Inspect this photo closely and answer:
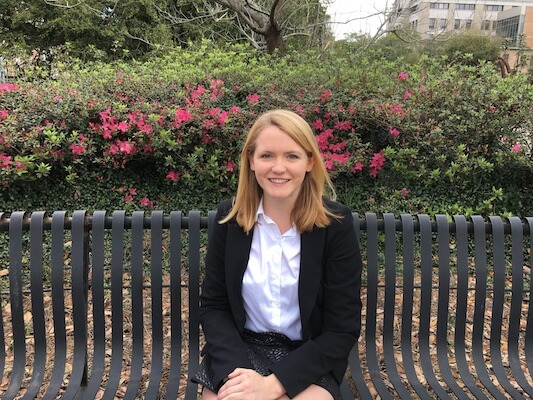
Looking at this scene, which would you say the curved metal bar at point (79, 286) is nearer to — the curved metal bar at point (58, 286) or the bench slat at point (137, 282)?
the curved metal bar at point (58, 286)

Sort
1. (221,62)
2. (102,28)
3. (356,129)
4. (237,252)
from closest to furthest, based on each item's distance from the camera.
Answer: (237,252) → (356,129) → (221,62) → (102,28)

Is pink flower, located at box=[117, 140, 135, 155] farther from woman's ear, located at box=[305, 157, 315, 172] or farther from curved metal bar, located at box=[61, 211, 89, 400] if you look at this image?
woman's ear, located at box=[305, 157, 315, 172]

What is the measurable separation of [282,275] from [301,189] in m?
0.37

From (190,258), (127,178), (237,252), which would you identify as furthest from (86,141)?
(237,252)

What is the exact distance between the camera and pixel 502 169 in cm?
420

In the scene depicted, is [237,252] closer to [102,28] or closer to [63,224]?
[63,224]

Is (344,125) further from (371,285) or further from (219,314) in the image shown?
(219,314)

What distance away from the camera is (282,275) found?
186cm

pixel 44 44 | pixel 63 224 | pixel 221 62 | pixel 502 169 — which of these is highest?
pixel 44 44

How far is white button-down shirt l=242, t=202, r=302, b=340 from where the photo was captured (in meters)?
1.85

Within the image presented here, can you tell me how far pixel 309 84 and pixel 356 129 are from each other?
0.74 m

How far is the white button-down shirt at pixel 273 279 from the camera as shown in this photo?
6.08ft

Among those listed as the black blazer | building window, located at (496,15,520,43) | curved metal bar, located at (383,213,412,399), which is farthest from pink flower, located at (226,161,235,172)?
building window, located at (496,15,520,43)

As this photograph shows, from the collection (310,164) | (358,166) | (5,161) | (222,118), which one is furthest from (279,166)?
(5,161)
